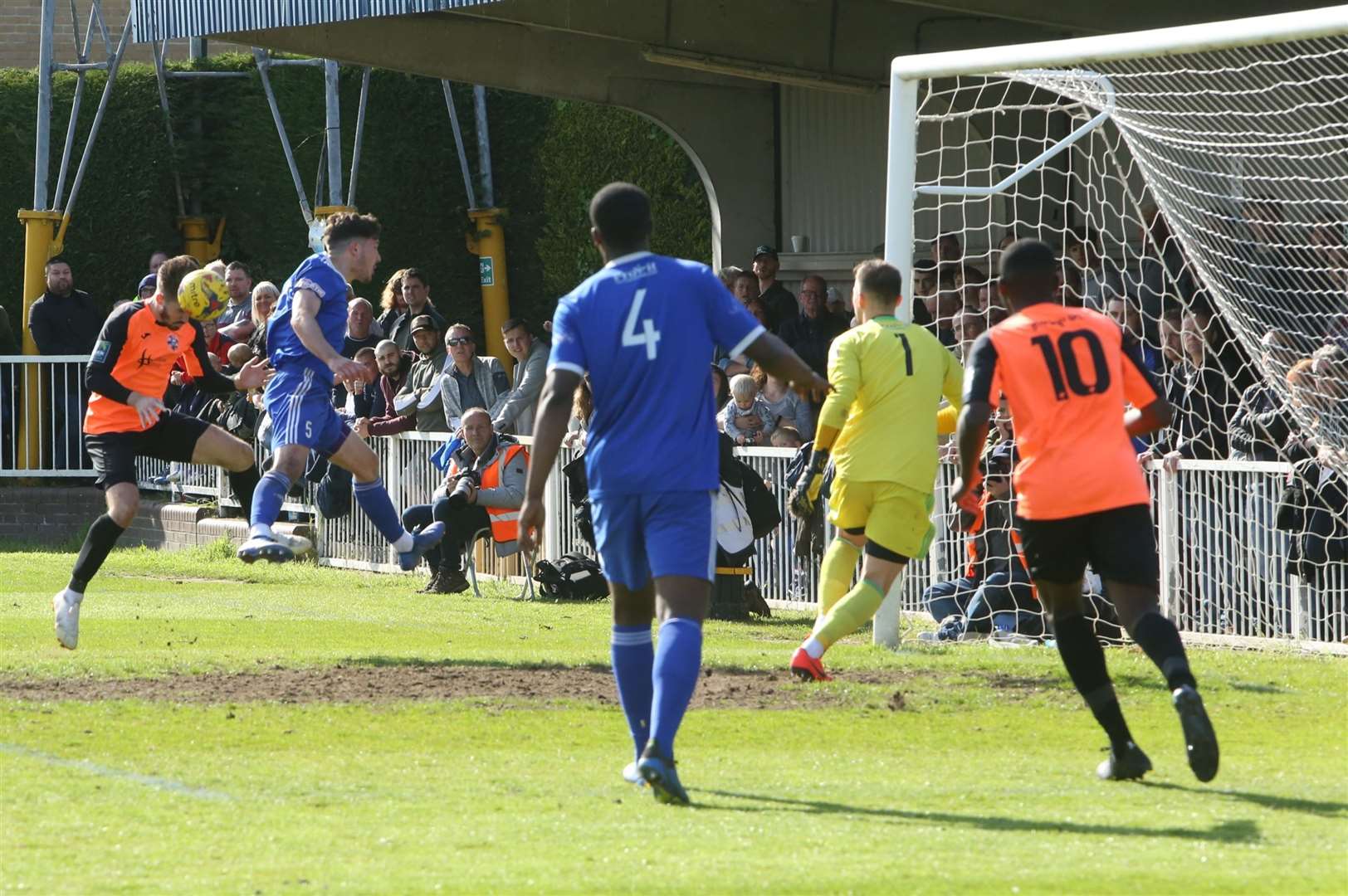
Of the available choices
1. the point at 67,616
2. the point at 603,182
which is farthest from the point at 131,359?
the point at 603,182

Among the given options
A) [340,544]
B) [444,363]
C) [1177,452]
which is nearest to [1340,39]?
[1177,452]

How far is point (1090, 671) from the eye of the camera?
7629mm

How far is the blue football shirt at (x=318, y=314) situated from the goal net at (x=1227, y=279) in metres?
3.29

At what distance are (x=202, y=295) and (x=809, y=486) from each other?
153 inches

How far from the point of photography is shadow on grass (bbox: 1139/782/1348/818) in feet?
22.9

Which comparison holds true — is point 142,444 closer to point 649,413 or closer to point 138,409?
point 138,409

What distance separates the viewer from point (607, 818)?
685cm

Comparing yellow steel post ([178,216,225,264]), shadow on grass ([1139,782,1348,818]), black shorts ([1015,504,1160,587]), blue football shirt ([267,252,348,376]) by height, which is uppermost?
yellow steel post ([178,216,225,264])

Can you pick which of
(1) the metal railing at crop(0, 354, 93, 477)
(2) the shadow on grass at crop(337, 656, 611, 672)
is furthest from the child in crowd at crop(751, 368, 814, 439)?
(1) the metal railing at crop(0, 354, 93, 477)

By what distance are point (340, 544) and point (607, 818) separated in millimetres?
12755

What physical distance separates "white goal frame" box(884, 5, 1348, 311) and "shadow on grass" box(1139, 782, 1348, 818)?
3805 mm

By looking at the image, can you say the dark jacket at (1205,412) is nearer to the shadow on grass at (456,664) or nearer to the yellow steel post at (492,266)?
the shadow on grass at (456,664)

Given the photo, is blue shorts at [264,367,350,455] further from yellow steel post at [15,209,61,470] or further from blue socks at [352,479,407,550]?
yellow steel post at [15,209,61,470]

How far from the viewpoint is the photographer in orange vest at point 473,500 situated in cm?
1627
